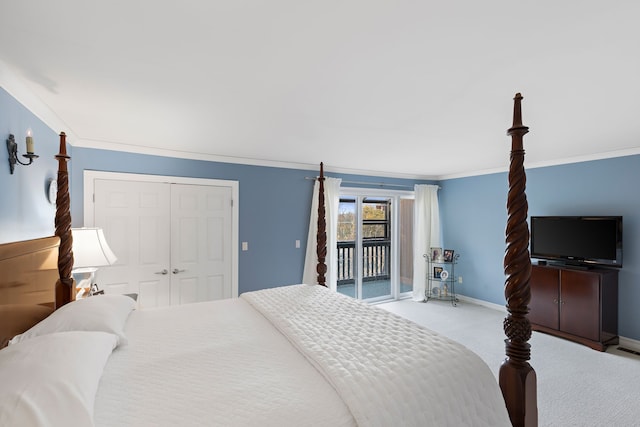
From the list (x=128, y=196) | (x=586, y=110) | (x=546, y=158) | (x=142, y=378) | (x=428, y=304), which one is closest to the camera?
(x=142, y=378)

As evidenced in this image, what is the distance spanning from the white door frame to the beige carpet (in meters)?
2.78

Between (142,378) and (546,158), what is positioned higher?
(546,158)

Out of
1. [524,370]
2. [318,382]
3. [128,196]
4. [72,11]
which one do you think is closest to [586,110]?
[524,370]

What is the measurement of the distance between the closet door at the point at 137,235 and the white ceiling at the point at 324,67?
70 cm

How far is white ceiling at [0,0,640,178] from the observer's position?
1.24 metres

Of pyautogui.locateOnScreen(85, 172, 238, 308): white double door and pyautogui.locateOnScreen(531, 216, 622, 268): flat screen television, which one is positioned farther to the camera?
pyautogui.locateOnScreen(531, 216, 622, 268): flat screen television

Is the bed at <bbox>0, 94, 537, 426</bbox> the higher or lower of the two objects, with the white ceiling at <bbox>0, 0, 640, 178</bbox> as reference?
lower

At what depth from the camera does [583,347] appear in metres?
3.55

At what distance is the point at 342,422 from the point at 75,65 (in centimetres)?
213

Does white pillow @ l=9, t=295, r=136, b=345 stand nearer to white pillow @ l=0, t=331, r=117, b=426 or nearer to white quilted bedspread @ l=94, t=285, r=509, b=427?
white quilted bedspread @ l=94, t=285, r=509, b=427

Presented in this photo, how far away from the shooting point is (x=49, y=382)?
0.85m

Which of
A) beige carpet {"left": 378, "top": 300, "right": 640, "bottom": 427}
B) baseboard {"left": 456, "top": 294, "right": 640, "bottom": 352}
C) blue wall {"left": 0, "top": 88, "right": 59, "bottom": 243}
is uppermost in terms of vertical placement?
blue wall {"left": 0, "top": 88, "right": 59, "bottom": 243}

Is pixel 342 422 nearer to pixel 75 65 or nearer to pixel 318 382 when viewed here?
pixel 318 382

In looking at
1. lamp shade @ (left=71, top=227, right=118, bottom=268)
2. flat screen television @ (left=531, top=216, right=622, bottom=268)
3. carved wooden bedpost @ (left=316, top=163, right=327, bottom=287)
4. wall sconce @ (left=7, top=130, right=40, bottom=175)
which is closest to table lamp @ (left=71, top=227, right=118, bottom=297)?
lamp shade @ (left=71, top=227, right=118, bottom=268)
